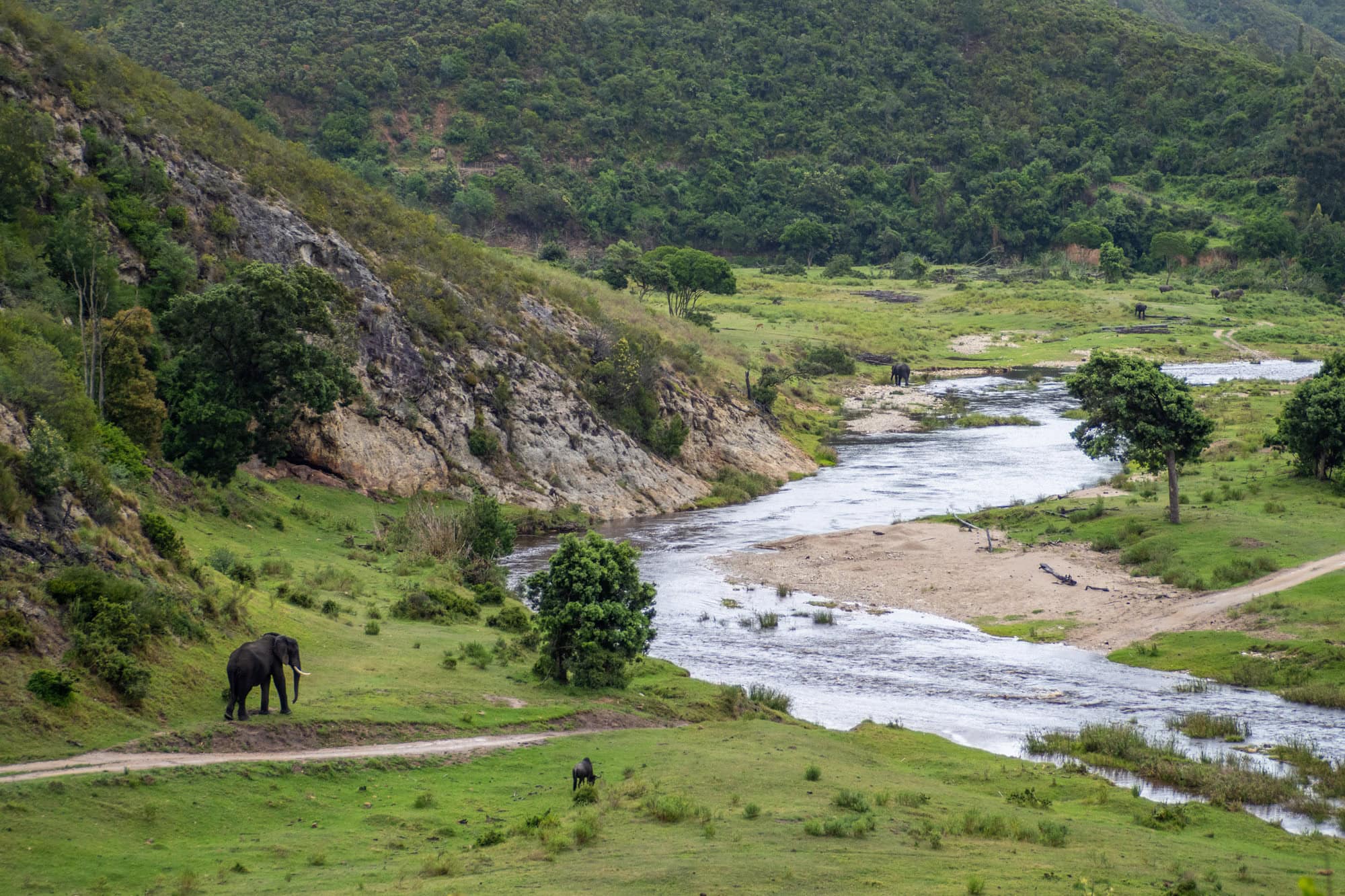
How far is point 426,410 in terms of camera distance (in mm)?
61750

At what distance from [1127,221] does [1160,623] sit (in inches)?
6062

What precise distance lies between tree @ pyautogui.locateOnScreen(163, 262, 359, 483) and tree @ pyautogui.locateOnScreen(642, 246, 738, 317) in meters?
66.6

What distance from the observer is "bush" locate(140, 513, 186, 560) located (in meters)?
27.8

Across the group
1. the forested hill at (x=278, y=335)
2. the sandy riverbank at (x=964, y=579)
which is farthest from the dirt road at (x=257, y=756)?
the sandy riverbank at (x=964, y=579)

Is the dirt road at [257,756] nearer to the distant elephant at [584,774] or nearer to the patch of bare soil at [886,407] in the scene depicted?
the distant elephant at [584,774]

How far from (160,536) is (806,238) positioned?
164m

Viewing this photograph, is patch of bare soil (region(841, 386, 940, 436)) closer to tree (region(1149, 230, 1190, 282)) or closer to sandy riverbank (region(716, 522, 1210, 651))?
sandy riverbank (region(716, 522, 1210, 651))

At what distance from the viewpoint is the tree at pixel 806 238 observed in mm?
184625

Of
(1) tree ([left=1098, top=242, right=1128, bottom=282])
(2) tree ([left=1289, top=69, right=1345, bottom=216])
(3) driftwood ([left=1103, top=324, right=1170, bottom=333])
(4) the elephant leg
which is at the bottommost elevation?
(4) the elephant leg

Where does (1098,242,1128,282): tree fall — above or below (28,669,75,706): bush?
above

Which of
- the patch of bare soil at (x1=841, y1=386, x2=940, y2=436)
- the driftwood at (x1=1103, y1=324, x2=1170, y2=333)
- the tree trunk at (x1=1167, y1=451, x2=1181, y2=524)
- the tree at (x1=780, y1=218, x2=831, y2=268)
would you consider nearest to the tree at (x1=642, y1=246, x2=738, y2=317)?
the patch of bare soil at (x1=841, y1=386, x2=940, y2=436)

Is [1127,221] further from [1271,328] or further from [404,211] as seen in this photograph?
[404,211]

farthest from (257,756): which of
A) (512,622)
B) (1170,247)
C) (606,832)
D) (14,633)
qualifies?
(1170,247)

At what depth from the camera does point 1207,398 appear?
88.9 meters
